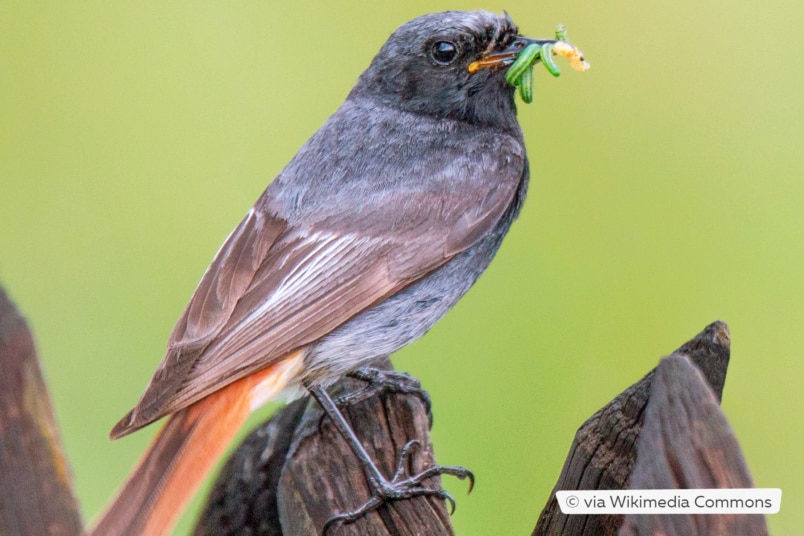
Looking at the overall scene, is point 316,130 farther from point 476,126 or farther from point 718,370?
point 718,370

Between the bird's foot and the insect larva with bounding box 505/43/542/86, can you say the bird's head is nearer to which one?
the insect larva with bounding box 505/43/542/86

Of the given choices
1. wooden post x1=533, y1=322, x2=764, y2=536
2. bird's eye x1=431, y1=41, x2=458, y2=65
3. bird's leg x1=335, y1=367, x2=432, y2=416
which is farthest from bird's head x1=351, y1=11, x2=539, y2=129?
wooden post x1=533, y1=322, x2=764, y2=536

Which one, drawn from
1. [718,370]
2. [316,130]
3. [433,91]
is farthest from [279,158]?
[718,370]

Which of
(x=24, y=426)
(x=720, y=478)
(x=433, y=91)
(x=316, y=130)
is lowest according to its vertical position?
(x=24, y=426)

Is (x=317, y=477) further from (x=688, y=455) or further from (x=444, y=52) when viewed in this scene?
(x=444, y=52)

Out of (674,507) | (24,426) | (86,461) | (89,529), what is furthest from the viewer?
(86,461)
